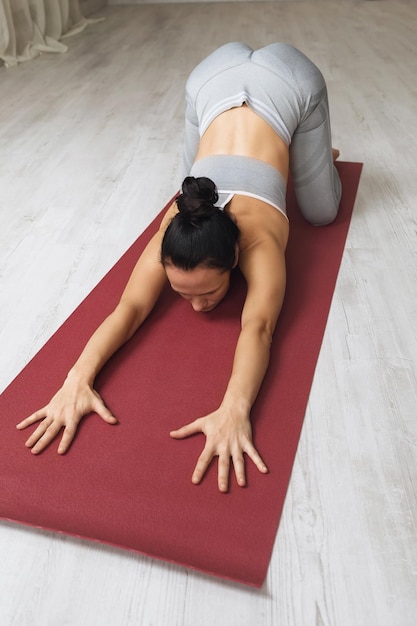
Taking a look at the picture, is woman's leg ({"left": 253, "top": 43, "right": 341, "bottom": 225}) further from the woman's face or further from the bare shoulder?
the woman's face

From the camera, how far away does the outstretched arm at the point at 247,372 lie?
1.23 meters

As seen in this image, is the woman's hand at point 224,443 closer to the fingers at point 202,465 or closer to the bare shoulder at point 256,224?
the fingers at point 202,465

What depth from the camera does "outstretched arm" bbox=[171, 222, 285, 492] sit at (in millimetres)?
1234

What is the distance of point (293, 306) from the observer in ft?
5.61

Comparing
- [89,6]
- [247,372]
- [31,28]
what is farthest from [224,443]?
[89,6]

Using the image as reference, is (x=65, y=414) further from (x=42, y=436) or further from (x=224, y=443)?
(x=224, y=443)

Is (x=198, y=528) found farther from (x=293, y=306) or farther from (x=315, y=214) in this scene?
(x=315, y=214)

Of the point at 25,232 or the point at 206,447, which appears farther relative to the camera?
the point at 25,232

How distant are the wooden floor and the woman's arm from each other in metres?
0.21

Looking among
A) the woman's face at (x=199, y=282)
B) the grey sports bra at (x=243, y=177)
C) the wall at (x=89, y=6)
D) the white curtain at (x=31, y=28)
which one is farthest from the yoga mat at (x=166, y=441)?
the wall at (x=89, y=6)

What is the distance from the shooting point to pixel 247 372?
1367 millimetres

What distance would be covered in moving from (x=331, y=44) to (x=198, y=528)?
14.4 ft

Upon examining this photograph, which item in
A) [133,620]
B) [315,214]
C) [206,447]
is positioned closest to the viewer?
[133,620]

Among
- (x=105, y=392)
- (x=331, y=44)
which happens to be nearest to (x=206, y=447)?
(x=105, y=392)
